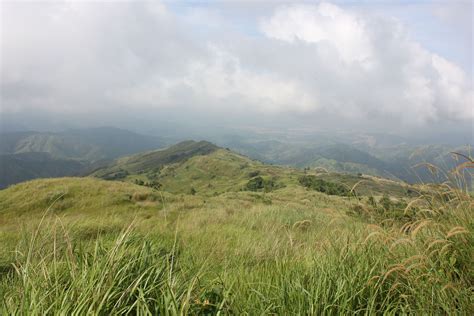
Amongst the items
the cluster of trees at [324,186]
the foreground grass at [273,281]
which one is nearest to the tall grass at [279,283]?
the foreground grass at [273,281]

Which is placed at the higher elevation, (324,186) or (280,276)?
(280,276)

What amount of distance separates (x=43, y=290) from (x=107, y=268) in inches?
23.9

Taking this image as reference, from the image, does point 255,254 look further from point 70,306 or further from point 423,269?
point 70,306

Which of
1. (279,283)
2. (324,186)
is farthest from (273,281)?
(324,186)

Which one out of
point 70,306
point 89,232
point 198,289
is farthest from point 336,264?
point 89,232

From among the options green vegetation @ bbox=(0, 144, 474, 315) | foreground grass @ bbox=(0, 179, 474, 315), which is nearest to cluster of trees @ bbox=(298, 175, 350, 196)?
green vegetation @ bbox=(0, 144, 474, 315)

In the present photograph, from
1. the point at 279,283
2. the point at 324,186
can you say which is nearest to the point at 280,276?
the point at 279,283

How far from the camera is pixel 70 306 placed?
243 cm

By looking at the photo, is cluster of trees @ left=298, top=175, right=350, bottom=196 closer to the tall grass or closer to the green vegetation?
the green vegetation

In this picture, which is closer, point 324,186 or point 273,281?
point 273,281

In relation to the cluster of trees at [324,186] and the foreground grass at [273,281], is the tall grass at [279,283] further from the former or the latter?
the cluster of trees at [324,186]

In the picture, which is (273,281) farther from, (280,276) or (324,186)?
(324,186)

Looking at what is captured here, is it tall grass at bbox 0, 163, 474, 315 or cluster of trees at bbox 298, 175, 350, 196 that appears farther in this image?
cluster of trees at bbox 298, 175, 350, 196

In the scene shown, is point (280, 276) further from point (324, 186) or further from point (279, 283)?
point (324, 186)
